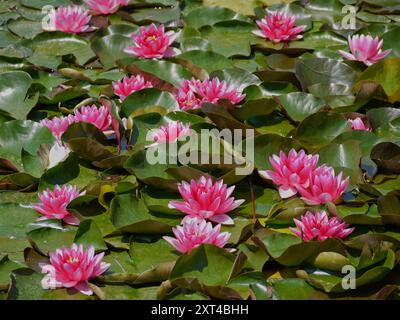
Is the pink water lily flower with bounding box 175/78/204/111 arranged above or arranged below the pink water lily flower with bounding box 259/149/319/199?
above

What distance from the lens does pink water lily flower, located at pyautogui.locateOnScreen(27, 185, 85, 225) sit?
2926 mm

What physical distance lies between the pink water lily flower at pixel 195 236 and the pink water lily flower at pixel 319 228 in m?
0.25

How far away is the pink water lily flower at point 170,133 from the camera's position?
3.26 metres

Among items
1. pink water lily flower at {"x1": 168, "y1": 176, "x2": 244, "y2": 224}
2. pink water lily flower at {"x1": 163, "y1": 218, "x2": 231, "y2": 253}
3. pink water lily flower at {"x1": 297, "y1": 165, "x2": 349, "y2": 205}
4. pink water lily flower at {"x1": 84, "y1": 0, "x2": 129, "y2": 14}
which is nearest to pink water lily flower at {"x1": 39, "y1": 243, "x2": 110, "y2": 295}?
pink water lily flower at {"x1": 163, "y1": 218, "x2": 231, "y2": 253}

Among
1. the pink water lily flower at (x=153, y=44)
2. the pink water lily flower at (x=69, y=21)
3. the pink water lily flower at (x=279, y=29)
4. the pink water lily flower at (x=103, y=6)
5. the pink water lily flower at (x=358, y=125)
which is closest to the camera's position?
the pink water lily flower at (x=358, y=125)

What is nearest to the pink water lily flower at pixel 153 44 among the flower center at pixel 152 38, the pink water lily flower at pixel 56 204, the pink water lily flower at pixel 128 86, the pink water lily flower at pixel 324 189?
the flower center at pixel 152 38

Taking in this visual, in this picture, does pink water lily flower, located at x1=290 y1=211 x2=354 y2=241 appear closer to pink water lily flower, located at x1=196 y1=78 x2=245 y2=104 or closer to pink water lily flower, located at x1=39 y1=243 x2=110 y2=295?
pink water lily flower, located at x1=39 y1=243 x2=110 y2=295

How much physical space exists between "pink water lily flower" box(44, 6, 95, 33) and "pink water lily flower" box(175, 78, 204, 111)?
95cm

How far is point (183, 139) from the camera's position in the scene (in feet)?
10.5

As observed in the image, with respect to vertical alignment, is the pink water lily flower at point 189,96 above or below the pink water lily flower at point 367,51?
below

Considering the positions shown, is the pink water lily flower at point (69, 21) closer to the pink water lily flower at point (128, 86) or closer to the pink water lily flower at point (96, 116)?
the pink water lily flower at point (128, 86)

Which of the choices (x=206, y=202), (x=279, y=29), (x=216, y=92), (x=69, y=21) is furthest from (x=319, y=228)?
(x=69, y=21)
